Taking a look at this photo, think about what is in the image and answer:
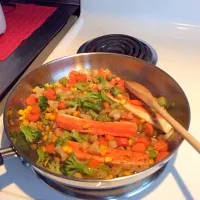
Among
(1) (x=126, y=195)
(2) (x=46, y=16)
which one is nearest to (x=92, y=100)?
(1) (x=126, y=195)

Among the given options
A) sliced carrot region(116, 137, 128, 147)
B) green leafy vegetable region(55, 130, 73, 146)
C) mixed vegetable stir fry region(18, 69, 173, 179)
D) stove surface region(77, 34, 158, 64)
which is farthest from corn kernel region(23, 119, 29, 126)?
stove surface region(77, 34, 158, 64)

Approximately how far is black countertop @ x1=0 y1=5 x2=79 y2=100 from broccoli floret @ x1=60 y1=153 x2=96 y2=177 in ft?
1.05

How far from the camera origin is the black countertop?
0.90 meters

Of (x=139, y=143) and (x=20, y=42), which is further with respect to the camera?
(x=20, y=42)

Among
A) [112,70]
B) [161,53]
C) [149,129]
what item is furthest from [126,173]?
[161,53]

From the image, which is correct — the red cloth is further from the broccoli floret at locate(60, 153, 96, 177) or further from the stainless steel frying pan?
the broccoli floret at locate(60, 153, 96, 177)

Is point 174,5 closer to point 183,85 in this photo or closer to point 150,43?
point 150,43

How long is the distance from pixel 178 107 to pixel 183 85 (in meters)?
0.15

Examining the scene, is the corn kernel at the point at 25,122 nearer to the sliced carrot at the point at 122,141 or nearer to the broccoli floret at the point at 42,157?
the broccoli floret at the point at 42,157

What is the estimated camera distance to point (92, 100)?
81 cm

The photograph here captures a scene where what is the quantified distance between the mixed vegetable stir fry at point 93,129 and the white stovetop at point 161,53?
51 millimetres

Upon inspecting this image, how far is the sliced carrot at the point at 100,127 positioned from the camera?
0.73 metres

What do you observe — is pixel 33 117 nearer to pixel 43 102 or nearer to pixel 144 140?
pixel 43 102

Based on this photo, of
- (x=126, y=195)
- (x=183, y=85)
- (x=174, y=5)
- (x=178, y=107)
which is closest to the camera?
(x=126, y=195)
